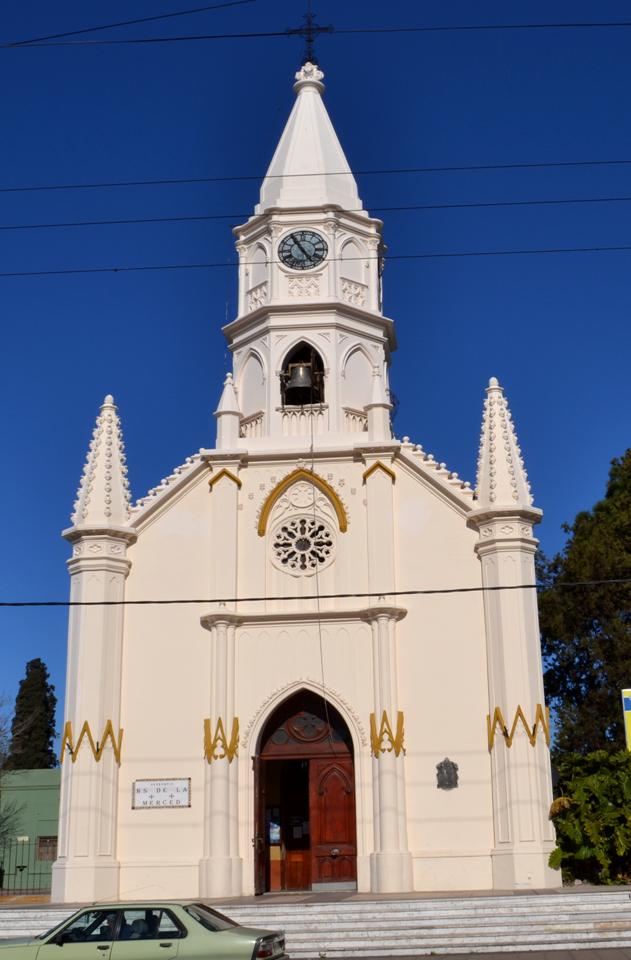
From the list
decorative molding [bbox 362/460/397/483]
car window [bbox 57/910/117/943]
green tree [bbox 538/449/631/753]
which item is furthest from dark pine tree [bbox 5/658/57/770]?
car window [bbox 57/910/117/943]

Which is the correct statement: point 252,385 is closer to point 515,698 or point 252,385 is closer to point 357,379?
point 357,379

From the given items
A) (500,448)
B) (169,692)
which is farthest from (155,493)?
(500,448)

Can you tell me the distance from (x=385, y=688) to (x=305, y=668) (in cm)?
193

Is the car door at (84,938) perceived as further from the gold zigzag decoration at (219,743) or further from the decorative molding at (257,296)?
the decorative molding at (257,296)

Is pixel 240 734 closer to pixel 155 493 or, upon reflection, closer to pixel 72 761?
pixel 72 761

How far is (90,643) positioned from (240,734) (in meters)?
3.92

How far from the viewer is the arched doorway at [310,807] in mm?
25156

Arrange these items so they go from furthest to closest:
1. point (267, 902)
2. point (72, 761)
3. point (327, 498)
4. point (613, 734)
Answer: point (613, 734), point (327, 498), point (72, 761), point (267, 902)

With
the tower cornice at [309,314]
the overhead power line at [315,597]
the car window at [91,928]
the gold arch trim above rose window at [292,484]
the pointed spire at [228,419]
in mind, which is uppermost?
the tower cornice at [309,314]

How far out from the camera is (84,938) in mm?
14133

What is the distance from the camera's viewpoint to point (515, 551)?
83.5 feet

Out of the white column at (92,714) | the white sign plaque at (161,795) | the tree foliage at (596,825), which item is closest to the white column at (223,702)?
the white sign plaque at (161,795)

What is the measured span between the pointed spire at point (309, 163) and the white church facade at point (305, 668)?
5.40 meters

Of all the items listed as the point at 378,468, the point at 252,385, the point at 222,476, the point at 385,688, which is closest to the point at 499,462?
the point at 378,468
